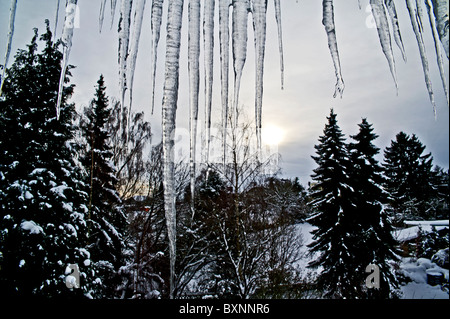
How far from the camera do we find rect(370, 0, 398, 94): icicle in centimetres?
105

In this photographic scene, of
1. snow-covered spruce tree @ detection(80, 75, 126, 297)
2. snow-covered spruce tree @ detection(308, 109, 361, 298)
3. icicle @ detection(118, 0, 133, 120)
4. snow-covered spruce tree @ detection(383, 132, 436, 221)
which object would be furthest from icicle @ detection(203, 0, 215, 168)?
snow-covered spruce tree @ detection(383, 132, 436, 221)

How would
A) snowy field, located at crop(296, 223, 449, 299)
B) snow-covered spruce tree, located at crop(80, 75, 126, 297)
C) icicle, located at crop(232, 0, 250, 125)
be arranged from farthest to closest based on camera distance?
snowy field, located at crop(296, 223, 449, 299)
snow-covered spruce tree, located at crop(80, 75, 126, 297)
icicle, located at crop(232, 0, 250, 125)

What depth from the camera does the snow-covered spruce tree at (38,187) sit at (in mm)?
5062

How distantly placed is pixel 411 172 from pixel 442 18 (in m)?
31.4

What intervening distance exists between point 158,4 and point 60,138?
6.60 meters

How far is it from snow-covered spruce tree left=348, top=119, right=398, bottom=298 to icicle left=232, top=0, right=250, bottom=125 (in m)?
11.4

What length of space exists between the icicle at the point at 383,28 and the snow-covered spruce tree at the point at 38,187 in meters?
6.90

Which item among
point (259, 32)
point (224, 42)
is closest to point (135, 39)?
point (224, 42)

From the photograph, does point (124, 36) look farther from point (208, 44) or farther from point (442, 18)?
point (442, 18)

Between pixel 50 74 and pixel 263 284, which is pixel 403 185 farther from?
pixel 50 74

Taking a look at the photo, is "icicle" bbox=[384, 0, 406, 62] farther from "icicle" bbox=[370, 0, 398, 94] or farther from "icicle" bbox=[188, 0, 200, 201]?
"icicle" bbox=[188, 0, 200, 201]

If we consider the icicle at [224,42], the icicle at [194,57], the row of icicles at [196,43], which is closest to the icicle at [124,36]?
the row of icicles at [196,43]

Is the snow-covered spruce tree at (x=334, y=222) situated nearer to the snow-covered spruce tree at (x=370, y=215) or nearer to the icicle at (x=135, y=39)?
the snow-covered spruce tree at (x=370, y=215)
